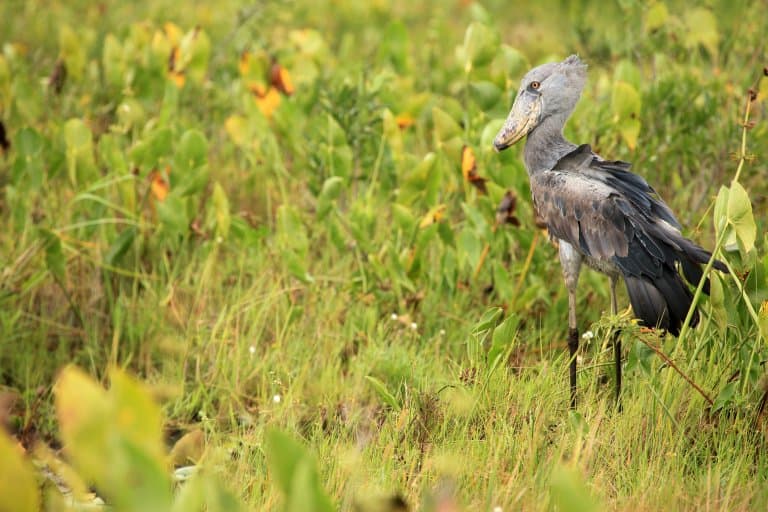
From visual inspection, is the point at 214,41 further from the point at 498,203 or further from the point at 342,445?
the point at 342,445

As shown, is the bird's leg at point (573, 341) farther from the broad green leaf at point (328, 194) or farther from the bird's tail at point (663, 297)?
the broad green leaf at point (328, 194)

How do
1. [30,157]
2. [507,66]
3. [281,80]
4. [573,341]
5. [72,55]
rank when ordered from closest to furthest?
[573,341] < [30,157] < [507,66] < [281,80] < [72,55]

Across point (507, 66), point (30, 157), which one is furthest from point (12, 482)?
point (507, 66)

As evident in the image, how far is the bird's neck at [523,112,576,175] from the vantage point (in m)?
3.25

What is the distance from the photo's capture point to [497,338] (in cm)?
305

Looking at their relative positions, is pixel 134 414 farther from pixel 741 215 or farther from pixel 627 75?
pixel 627 75

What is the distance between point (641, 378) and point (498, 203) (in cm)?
108

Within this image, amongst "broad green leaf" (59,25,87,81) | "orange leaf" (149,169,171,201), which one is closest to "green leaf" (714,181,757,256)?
"orange leaf" (149,169,171,201)

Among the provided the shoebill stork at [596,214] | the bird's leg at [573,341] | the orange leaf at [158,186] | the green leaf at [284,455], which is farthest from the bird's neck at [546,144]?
the green leaf at [284,455]

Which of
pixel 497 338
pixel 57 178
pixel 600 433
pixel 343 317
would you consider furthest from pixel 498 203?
pixel 57 178

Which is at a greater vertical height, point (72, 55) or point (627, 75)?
point (627, 75)

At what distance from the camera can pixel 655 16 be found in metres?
4.55

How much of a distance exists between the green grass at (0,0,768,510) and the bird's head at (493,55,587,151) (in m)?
0.54

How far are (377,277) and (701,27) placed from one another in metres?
1.92
